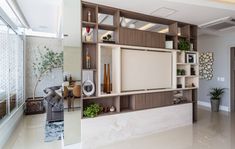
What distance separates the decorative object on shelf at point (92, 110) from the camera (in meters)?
2.78

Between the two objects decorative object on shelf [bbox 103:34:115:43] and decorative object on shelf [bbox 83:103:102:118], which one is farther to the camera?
decorative object on shelf [bbox 103:34:115:43]

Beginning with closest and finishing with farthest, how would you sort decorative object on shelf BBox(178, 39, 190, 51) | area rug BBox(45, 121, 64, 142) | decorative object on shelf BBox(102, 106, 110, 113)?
decorative object on shelf BBox(102, 106, 110, 113), area rug BBox(45, 121, 64, 142), decorative object on shelf BBox(178, 39, 190, 51)

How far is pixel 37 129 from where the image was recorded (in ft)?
12.3

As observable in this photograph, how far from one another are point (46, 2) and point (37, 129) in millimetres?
2785

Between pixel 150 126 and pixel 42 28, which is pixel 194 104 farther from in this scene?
pixel 42 28

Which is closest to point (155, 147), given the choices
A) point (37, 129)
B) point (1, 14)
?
point (37, 129)

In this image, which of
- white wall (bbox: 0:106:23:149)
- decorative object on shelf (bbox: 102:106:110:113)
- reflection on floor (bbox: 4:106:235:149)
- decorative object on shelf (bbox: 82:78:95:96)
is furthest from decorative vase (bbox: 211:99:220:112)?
white wall (bbox: 0:106:23:149)

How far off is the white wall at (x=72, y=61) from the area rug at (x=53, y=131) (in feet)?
4.74

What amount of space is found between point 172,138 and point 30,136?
9.49 feet

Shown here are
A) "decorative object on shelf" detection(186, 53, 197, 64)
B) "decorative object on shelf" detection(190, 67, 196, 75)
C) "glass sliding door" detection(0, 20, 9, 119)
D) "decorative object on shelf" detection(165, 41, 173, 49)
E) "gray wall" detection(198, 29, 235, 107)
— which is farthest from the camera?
"gray wall" detection(198, 29, 235, 107)

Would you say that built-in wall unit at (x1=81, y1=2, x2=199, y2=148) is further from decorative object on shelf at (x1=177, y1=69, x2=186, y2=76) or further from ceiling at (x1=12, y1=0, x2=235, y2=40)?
ceiling at (x1=12, y1=0, x2=235, y2=40)

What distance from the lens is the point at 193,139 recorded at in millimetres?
3107

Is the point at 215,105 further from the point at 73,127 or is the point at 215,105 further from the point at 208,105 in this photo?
the point at 73,127

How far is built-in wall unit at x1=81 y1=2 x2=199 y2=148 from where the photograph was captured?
2.87 meters
